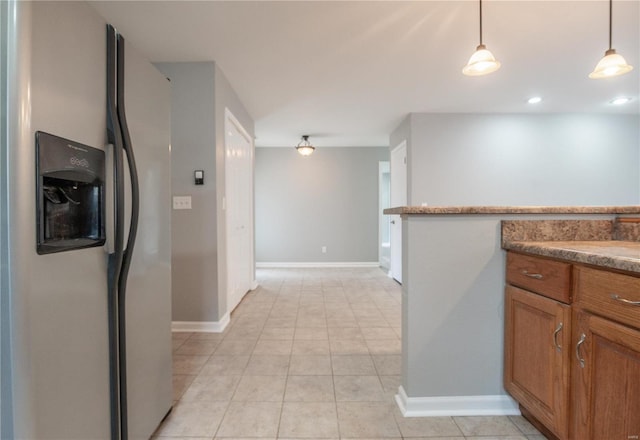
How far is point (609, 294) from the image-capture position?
1056 mm

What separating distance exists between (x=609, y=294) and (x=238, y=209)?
321cm

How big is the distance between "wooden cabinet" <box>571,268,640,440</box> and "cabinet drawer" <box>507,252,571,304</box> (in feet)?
0.17

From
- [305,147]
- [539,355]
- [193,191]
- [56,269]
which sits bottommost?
[539,355]

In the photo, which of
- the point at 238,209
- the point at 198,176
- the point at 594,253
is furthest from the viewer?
the point at 238,209

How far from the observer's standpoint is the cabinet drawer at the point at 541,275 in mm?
1237

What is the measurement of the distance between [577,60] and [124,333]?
149 inches

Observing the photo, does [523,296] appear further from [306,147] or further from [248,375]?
[306,147]

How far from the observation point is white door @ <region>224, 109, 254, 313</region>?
320 cm

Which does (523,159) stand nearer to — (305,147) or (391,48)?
(391,48)

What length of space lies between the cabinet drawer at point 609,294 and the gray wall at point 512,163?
3.03m

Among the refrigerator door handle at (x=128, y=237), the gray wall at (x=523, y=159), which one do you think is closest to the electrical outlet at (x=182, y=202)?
the refrigerator door handle at (x=128, y=237)

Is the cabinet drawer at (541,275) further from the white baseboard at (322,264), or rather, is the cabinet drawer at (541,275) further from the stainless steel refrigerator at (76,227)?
the white baseboard at (322,264)

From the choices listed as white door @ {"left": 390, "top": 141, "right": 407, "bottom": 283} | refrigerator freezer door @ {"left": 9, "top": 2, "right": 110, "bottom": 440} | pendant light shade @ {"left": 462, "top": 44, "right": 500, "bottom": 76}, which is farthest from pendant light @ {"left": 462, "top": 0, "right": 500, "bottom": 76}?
white door @ {"left": 390, "top": 141, "right": 407, "bottom": 283}

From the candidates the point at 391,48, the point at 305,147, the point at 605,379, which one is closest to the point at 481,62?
the point at 391,48
